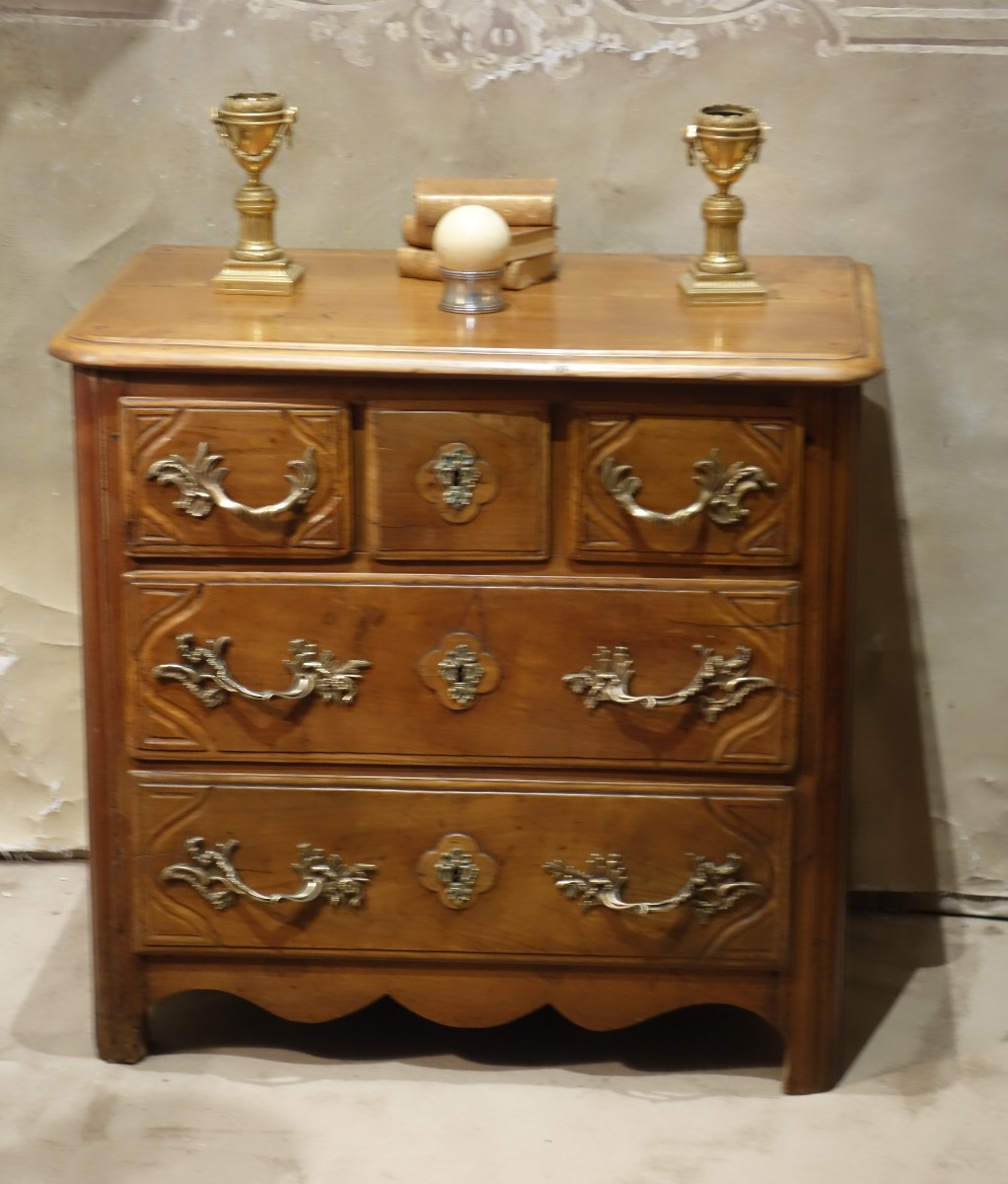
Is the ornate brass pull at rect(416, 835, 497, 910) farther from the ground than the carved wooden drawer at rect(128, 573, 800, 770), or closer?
closer

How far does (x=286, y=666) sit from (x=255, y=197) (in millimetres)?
546

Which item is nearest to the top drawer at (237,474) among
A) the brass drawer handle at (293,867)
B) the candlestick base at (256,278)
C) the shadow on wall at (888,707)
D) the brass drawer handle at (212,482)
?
the brass drawer handle at (212,482)

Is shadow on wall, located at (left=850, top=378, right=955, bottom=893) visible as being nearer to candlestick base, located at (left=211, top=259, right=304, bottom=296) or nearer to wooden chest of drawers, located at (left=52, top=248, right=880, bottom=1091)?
wooden chest of drawers, located at (left=52, top=248, right=880, bottom=1091)

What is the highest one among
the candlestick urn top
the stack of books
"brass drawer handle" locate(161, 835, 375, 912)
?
the candlestick urn top

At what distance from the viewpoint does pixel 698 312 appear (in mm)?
1890

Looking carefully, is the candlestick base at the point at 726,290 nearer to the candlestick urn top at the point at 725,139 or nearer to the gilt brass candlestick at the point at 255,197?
the candlestick urn top at the point at 725,139

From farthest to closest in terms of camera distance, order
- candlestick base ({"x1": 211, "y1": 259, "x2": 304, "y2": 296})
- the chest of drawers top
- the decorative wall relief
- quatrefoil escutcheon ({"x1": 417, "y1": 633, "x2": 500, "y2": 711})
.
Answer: the decorative wall relief
candlestick base ({"x1": 211, "y1": 259, "x2": 304, "y2": 296})
quatrefoil escutcheon ({"x1": 417, "y1": 633, "x2": 500, "y2": 711})
the chest of drawers top

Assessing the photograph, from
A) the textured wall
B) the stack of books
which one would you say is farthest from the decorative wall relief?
the stack of books

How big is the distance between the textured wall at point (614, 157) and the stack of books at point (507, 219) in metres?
0.22

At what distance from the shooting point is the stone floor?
187 cm

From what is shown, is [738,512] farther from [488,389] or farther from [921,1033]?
[921,1033]

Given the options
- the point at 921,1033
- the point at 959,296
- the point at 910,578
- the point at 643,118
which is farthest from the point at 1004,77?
A: the point at 921,1033

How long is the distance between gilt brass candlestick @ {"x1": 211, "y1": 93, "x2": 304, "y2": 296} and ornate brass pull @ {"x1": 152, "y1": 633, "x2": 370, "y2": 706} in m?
0.42

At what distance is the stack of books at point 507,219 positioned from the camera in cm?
197
